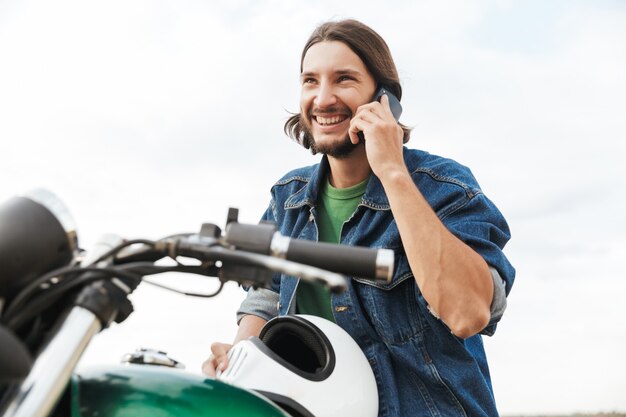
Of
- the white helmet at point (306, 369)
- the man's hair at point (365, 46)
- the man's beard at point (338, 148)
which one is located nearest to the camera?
the white helmet at point (306, 369)

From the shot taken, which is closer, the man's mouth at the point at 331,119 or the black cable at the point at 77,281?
the black cable at the point at 77,281

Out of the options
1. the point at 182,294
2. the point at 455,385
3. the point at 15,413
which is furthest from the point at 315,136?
the point at 15,413

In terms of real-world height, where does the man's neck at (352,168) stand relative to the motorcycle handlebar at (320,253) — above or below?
above

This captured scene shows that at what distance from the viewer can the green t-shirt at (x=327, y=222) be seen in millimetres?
2791

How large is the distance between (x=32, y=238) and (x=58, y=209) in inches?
3.4

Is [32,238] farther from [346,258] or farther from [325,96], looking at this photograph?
[325,96]

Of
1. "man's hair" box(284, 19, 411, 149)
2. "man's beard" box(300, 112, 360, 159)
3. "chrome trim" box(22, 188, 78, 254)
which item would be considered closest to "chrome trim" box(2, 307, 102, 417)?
"chrome trim" box(22, 188, 78, 254)

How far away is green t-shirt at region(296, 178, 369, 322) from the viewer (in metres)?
2.79

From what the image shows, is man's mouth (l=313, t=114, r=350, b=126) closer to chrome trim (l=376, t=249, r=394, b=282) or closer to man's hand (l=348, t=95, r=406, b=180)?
man's hand (l=348, t=95, r=406, b=180)

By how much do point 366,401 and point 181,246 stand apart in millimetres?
1056

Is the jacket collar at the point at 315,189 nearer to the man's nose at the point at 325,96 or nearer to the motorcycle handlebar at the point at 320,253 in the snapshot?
the man's nose at the point at 325,96

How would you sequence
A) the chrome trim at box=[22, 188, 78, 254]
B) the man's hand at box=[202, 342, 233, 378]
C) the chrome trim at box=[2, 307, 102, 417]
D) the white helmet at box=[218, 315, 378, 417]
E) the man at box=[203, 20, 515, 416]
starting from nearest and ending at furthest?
the chrome trim at box=[2, 307, 102, 417], the chrome trim at box=[22, 188, 78, 254], the white helmet at box=[218, 315, 378, 417], the man's hand at box=[202, 342, 233, 378], the man at box=[203, 20, 515, 416]

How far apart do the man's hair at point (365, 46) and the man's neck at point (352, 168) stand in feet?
0.95

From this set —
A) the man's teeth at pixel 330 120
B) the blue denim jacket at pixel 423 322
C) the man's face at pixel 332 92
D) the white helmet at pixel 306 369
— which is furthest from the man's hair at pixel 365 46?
the white helmet at pixel 306 369
